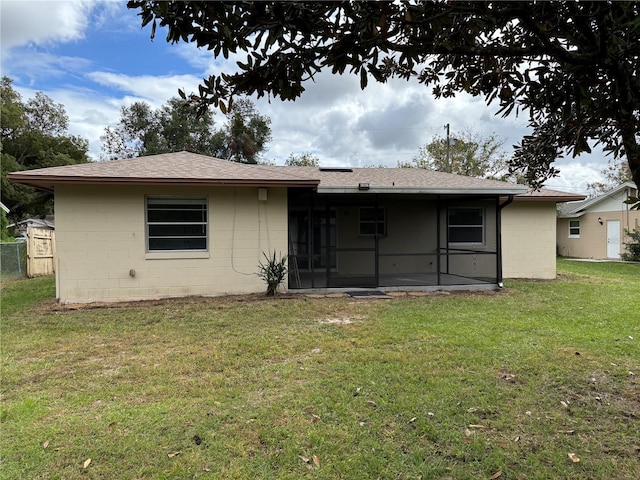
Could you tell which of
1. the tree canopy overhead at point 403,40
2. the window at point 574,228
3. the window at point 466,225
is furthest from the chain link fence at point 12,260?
the window at point 574,228

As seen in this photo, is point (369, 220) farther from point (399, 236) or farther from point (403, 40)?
point (403, 40)

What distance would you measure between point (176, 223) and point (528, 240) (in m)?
10.2

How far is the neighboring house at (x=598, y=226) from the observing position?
61.9 ft

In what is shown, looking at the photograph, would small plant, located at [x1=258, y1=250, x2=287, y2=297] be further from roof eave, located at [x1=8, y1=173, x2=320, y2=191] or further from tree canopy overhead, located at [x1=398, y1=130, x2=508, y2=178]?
tree canopy overhead, located at [x1=398, y1=130, x2=508, y2=178]

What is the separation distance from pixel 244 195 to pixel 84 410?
608 cm

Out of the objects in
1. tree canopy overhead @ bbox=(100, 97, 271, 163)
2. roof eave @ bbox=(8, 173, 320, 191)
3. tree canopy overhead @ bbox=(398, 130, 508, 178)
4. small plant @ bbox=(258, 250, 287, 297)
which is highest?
tree canopy overhead @ bbox=(100, 97, 271, 163)

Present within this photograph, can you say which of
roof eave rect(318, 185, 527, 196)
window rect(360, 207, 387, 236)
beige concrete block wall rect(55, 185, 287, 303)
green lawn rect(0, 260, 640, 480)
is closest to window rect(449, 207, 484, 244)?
window rect(360, 207, 387, 236)

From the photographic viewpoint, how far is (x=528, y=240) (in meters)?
12.1

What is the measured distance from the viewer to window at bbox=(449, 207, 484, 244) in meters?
12.4

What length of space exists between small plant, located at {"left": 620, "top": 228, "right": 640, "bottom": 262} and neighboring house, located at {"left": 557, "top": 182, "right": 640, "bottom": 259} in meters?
0.50

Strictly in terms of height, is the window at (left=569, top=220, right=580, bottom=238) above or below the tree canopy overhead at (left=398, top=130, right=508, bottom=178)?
below

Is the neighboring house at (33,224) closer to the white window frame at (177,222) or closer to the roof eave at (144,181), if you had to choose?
the roof eave at (144,181)

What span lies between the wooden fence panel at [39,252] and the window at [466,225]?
1285cm

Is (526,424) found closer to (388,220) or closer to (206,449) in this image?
(206,449)
